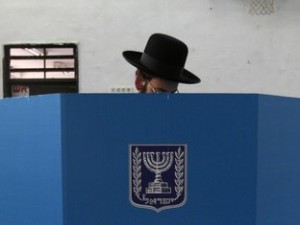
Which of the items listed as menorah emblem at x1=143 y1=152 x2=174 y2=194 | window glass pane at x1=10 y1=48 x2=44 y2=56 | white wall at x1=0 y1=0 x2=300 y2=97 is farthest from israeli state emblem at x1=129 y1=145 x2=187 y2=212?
window glass pane at x1=10 y1=48 x2=44 y2=56

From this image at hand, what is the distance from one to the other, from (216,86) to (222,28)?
1.60 feet

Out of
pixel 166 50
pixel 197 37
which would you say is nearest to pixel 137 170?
pixel 166 50

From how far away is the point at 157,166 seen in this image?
68 cm

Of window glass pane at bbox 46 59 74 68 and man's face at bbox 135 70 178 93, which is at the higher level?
window glass pane at bbox 46 59 74 68

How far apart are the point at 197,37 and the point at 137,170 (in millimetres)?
2922

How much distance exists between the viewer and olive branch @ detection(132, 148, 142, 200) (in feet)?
2.24

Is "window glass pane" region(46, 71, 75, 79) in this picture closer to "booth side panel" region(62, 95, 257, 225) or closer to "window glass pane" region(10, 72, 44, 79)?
"window glass pane" region(10, 72, 44, 79)

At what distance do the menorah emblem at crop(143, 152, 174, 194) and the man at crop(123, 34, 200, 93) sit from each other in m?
0.55

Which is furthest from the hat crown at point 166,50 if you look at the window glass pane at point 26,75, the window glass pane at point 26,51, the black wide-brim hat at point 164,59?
the window glass pane at point 26,75

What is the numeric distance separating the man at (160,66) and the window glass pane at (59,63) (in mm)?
2253

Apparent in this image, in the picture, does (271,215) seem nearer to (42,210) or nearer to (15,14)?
(42,210)

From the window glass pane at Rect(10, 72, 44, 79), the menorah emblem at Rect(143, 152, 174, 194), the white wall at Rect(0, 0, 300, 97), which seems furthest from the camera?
the window glass pane at Rect(10, 72, 44, 79)

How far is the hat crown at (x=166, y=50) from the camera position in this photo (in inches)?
52.0

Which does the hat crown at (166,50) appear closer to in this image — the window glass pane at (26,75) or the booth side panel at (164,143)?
the booth side panel at (164,143)
